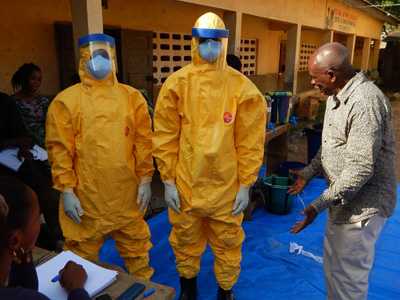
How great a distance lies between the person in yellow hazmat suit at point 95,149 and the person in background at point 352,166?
1049mm

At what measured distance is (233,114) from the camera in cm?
202

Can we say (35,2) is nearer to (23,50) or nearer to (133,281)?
(23,50)

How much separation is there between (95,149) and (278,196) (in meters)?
2.40

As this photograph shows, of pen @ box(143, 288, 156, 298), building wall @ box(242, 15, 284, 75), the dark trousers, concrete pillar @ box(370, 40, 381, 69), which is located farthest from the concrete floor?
concrete pillar @ box(370, 40, 381, 69)

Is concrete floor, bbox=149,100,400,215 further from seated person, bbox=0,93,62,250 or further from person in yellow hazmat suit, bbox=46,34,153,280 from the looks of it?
person in yellow hazmat suit, bbox=46,34,153,280

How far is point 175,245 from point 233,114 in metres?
0.94

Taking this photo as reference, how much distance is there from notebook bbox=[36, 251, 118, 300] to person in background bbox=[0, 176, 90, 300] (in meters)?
0.05

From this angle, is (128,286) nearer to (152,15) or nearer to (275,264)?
(275,264)

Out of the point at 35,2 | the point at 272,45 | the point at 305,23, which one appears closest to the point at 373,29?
the point at 272,45

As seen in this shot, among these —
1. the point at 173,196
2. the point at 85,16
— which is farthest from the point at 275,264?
the point at 85,16

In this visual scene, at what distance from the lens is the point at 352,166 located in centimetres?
162

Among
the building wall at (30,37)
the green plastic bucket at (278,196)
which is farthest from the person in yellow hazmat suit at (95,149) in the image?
the building wall at (30,37)

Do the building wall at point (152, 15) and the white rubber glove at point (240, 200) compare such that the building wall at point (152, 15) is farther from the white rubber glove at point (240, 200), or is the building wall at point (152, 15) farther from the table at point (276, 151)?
the white rubber glove at point (240, 200)

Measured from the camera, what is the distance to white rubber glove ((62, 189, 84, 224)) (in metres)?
2.02
